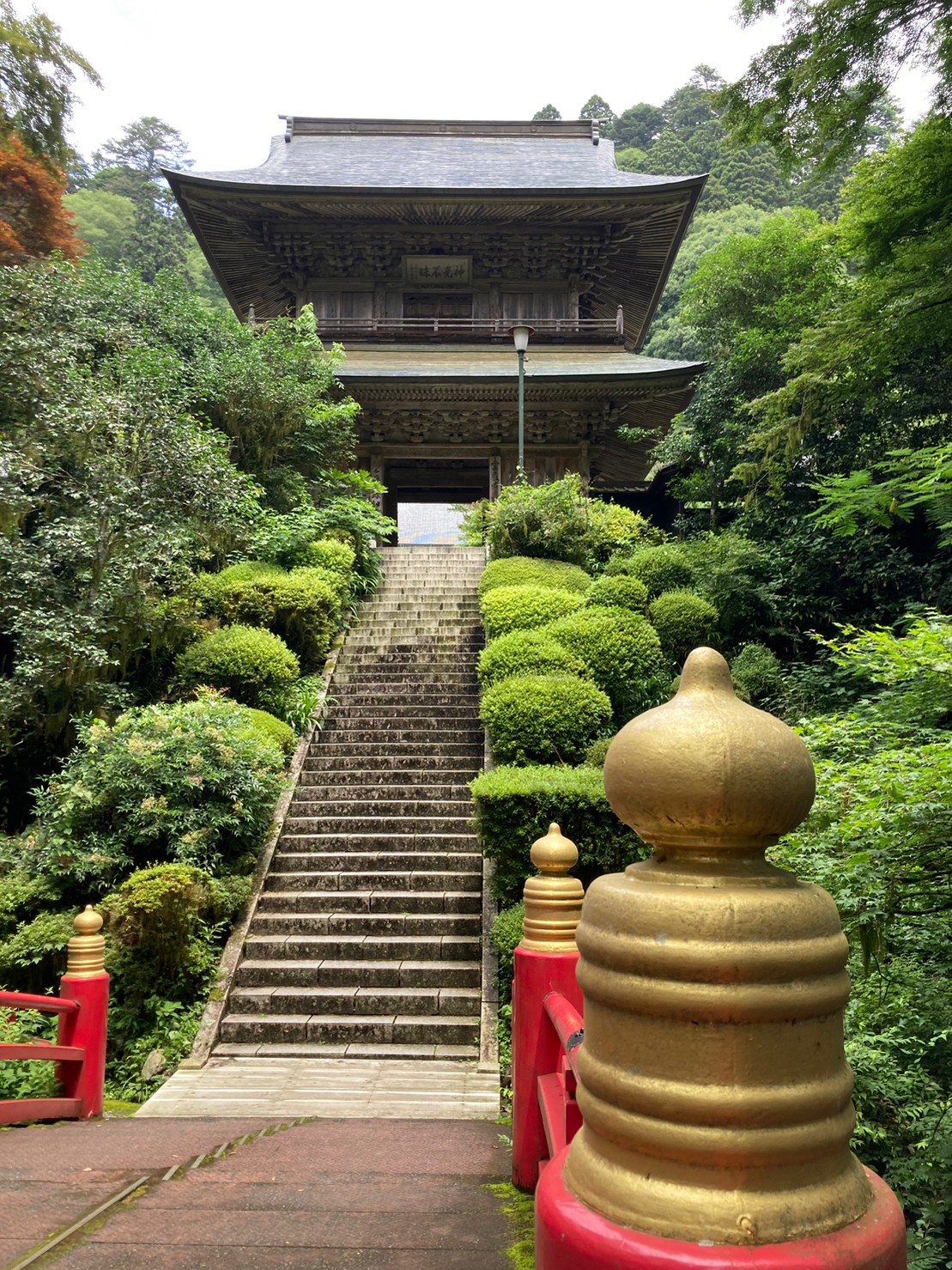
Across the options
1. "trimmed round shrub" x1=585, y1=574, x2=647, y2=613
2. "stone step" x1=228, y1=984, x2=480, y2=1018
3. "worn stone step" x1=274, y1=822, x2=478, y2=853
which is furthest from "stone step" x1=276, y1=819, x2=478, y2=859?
"trimmed round shrub" x1=585, y1=574, x2=647, y2=613

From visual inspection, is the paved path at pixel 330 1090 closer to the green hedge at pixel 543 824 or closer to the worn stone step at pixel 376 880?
the green hedge at pixel 543 824

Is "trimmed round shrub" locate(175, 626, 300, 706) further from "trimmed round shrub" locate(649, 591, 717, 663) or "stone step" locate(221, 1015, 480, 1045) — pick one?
"trimmed round shrub" locate(649, 591, 717, 663)

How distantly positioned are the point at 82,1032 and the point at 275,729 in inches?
157

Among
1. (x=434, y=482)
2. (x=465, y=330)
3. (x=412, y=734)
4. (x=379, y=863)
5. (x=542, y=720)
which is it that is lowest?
(x=379, y=863)

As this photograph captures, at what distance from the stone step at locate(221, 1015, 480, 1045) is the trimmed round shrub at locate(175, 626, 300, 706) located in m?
3.82

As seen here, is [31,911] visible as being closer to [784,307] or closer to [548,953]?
[548,953]

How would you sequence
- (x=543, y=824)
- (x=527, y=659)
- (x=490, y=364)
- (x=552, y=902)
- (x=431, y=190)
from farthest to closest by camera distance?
(x=490, y=364) < (x=431, y=190) < (x=527, y=659) < (x=543, y=824) < (x=552, y=902)

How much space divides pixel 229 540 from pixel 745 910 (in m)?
9.96

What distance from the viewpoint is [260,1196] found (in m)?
3.24

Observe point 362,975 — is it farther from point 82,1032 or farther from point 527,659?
point 527,659

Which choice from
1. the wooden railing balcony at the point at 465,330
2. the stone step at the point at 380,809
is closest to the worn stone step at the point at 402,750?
the stone step at the point at 380,809

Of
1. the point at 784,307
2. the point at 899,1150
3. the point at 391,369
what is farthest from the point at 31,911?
the point at 784,307

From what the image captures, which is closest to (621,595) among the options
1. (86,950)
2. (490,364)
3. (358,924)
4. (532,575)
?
(532,575)

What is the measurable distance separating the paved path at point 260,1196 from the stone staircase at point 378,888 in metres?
1.38
